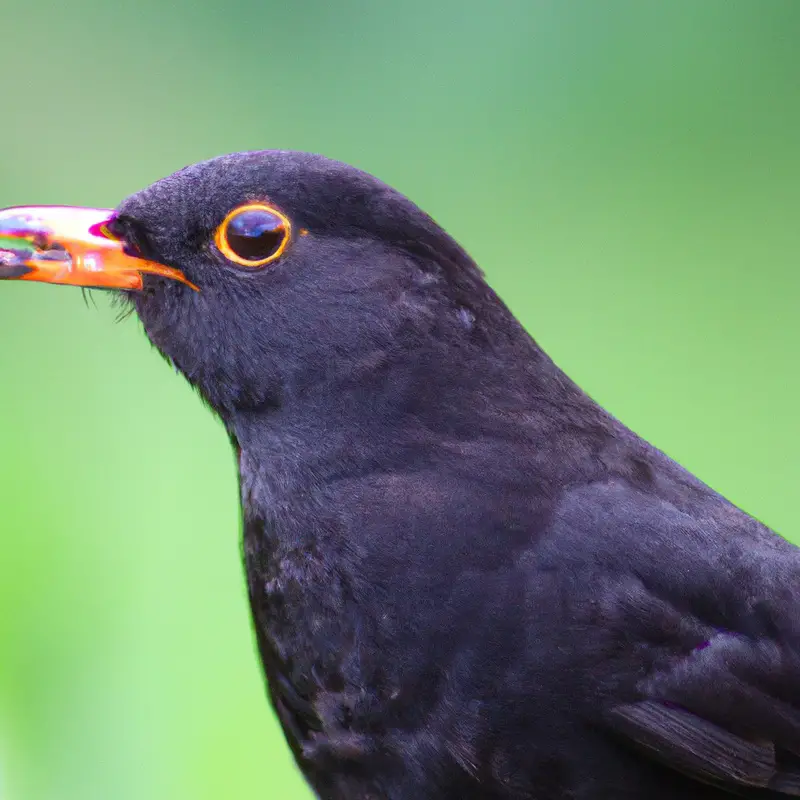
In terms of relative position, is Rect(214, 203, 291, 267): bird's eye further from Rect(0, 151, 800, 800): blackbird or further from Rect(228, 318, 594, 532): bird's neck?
Rect(228, 318, 594, 532): bird's neck

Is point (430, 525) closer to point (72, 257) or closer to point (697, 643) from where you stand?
point (697, 643)

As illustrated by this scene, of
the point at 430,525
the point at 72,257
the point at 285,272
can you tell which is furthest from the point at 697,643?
the point at 72,257

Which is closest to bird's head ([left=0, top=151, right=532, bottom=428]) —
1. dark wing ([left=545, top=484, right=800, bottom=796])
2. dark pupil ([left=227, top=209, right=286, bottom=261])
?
dark pupil ([left=227, top=209, right=286, bottom=261])

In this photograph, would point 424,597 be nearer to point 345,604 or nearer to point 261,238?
point 345,604

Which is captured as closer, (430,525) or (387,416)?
(430,525)

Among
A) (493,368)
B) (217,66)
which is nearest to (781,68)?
(217,66)

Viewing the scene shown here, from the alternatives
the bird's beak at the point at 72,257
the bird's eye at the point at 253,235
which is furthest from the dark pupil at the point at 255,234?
the bird's beak at the point at 72,257

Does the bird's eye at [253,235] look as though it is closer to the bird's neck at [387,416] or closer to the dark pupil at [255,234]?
the dark pupil at [255,234]

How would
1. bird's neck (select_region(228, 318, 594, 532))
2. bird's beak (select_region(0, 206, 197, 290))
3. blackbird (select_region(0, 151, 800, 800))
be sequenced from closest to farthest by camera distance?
blackbird (select_region(0, 151, 800, 800)) → bird's neck (select_region(228, 318, 594, 532)) → bird's beak (select_region(0, 206, 197, 290))
